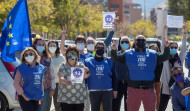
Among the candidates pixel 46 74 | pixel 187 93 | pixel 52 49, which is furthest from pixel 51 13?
pixel 187 93

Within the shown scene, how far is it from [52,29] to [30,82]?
89.4ft

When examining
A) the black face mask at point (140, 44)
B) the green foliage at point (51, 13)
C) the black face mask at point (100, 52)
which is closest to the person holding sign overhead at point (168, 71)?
the black face mask at point (140, 44)

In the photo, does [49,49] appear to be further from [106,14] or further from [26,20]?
[106,14]

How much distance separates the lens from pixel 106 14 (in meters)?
14.2

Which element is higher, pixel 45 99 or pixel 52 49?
pixel 52 49

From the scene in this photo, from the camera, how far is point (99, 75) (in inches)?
273

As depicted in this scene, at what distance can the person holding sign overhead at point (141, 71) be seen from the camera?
662cm

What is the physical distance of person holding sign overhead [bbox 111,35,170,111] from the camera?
6.62 m

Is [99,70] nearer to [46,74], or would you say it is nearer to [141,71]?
[141,71]

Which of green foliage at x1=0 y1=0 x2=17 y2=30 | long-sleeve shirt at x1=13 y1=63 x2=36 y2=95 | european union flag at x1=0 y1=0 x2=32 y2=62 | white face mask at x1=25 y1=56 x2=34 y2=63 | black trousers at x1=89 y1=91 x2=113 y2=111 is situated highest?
green foliage at x1=0 y1=0 x2=17 y2=30

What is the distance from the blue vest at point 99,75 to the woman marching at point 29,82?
1.07 m

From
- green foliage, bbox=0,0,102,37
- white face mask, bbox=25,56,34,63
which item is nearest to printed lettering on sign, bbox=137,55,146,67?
white face mask, bbox=25,56,34,63

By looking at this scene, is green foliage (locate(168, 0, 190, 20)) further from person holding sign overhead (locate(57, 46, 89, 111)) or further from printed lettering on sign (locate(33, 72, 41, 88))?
printed lettering on sign (locate(33, 72, 41, 88))

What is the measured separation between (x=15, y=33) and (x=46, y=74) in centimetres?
95
